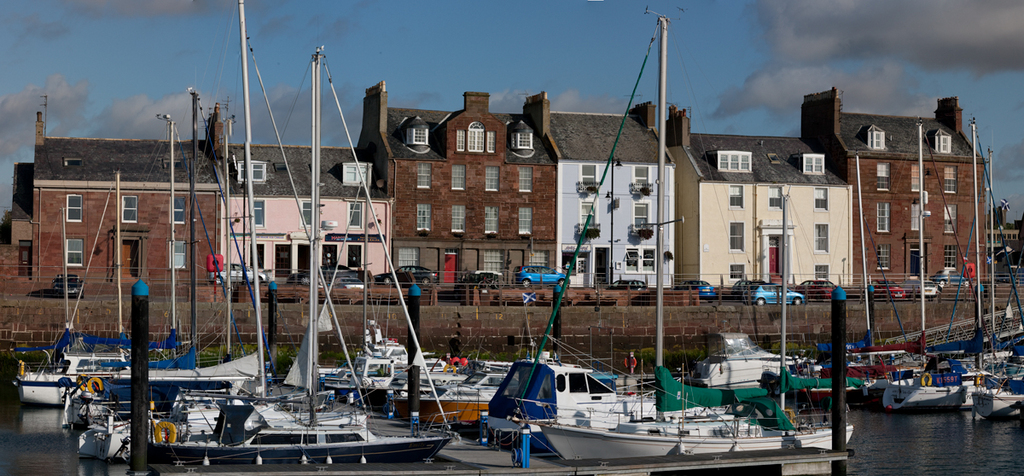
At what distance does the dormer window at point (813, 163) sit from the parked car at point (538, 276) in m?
17.2

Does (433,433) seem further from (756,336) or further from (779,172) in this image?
(779,172)

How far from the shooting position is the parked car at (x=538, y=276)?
1930 inches

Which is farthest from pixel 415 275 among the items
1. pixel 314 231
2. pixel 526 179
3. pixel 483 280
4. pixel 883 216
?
pixel 883 216

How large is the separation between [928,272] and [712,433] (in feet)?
138

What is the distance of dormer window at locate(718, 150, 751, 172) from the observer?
57875 mm

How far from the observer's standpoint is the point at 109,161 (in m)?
51.0

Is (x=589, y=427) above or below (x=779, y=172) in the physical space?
below

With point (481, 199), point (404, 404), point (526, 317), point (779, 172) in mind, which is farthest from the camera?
point (779, 172)

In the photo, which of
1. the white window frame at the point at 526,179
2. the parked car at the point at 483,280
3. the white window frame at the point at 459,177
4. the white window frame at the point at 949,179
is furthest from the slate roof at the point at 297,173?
the white window frame at the point at 949,179

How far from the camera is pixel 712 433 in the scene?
71.0 feet

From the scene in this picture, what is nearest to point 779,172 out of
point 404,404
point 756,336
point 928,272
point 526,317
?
point 928,272

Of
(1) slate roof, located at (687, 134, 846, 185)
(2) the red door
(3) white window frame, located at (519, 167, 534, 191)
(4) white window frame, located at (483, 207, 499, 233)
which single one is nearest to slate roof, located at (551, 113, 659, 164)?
(3) white window frame, located at (519, 167, 534, 191)

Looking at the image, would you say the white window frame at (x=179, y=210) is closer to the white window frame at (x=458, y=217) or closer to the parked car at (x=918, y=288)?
the white window frame at (x=458, y=217)

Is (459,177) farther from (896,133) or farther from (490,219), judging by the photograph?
(896,133)
